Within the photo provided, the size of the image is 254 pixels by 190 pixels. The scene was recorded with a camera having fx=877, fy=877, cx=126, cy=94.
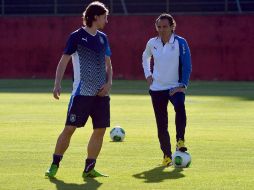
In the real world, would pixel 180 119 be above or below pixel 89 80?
below

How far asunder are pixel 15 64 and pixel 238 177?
34.3 metres

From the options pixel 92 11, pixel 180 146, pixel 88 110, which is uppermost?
pixel 92 11

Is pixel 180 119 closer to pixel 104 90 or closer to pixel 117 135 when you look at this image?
pixel 104 90

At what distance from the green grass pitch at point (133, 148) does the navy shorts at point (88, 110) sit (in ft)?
2.30

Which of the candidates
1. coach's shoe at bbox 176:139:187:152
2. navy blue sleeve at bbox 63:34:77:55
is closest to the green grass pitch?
coach's shoe at bbox 176:139:187:152

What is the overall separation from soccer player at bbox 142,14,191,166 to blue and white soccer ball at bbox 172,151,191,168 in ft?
0.98

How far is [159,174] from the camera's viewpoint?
11.4 metres

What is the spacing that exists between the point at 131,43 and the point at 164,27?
31324mm

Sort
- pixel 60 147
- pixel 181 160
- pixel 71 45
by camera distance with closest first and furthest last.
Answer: pixel 71 45 < pixel 60 147 < pixel 181 160

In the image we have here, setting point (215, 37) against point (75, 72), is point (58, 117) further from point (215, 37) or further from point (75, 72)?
point (215, 37)

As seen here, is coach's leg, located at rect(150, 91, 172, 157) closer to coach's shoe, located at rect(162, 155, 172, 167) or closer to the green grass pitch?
coach's shoe, located at rect(162, 155, 172, 167)

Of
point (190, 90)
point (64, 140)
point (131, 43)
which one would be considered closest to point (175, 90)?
point (64, 140)

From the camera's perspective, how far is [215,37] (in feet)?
139

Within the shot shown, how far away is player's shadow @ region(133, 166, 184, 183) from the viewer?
428 inches
